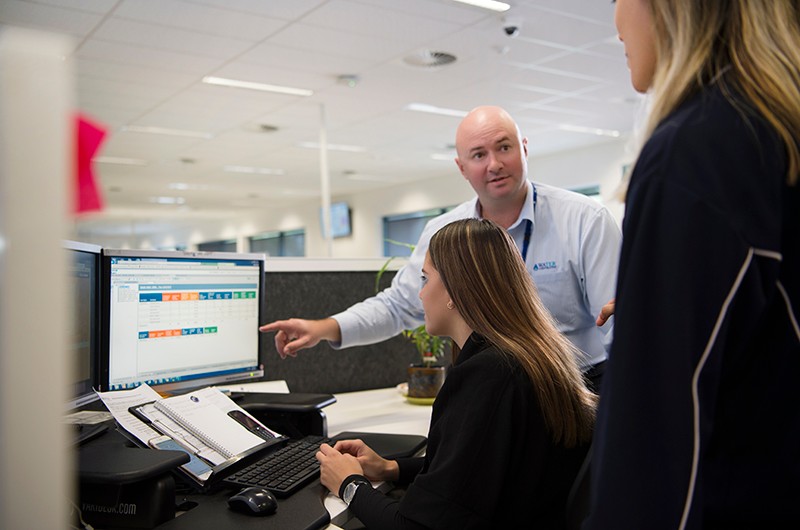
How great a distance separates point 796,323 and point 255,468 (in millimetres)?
797

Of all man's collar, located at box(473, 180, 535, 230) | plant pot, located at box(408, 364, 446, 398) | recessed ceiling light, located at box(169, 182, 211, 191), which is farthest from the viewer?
recessed ceiling light, located at box(169, 182, 211, 191)

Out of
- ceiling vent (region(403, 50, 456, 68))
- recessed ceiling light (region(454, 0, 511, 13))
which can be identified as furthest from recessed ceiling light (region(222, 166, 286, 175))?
recessed ceiling light (region(454, 0, 511, 13))

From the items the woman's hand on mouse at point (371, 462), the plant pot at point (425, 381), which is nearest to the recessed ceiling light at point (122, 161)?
the plant pot at point (425, 381)

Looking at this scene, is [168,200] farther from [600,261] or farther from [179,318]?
[600,261]

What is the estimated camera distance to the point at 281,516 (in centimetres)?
92

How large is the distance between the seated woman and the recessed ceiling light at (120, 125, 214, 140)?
5504mm

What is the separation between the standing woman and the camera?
0.51 m

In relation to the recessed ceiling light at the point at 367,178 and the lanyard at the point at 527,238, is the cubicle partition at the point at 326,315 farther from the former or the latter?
the recessed ceiling light at the point at 367,178

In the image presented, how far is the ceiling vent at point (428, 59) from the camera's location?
4285mm

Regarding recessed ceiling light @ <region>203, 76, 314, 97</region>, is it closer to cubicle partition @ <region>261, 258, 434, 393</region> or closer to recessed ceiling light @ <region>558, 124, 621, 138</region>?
recessed ceiling light @ <region>558, 124, 621, 138</region>

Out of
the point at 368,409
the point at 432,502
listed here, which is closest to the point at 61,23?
the point at 368,409

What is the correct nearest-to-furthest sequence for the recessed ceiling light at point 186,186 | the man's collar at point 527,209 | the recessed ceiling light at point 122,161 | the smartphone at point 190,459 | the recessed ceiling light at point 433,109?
1. the smartphone at point 190,459
2. the man's collar at point 527,209
3. the recessed ceiling light at point 433,109
4. the recessed ceiling light at point 122,161
5. the recessed ceiling light at point 186,186

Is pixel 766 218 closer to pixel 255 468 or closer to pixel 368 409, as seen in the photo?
pixel 255 468

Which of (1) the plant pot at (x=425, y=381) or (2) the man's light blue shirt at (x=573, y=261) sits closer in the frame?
(2) the man's light blue shirt at (x=573, y=261)
